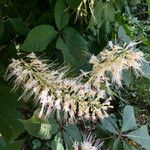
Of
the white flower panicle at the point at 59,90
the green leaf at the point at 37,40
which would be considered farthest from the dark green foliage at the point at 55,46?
the white flower panicle at the point at 59,90

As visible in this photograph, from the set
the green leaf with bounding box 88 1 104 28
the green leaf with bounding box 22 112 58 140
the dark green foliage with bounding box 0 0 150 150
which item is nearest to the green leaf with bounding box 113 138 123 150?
the dark green foliage with bounding box 0 0 150 150

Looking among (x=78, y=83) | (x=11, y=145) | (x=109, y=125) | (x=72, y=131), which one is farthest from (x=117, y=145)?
(x=78, y=83)

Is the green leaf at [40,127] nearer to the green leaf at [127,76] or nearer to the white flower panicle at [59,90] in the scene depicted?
the white flower panicle at [59,90]

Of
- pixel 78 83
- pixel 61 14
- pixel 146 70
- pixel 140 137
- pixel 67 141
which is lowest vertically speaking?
pixel 140 137

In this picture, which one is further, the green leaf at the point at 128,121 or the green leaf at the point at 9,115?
the green leaf at the point at 128,121

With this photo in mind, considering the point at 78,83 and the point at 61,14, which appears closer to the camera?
the point at 78,83

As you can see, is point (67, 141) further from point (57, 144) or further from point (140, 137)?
point (140, 137)
